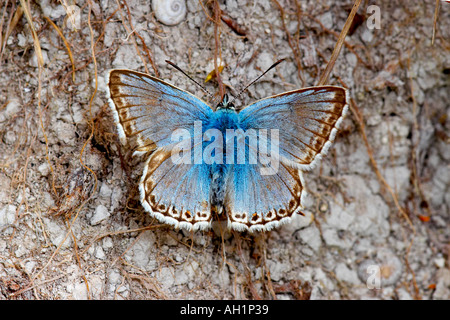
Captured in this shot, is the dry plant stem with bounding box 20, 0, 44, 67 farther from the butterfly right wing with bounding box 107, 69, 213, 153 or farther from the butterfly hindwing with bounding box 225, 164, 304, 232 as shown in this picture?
the butterfly hindwing with bounding box 225, 164, 304, 232

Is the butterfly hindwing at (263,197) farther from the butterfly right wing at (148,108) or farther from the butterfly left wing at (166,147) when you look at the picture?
the butterfly right wing at (148,108)

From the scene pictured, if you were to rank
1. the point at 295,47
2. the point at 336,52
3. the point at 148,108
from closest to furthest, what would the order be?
the point at 148,108
the point at 336,52
the point at 295,47

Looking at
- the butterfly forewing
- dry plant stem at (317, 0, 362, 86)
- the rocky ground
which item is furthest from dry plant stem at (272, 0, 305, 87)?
the butterfly forewing

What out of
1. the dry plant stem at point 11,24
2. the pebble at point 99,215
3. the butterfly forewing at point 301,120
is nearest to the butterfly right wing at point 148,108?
the butterfly forewing at point 301,120

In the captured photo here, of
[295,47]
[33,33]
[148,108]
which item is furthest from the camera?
[295,47]

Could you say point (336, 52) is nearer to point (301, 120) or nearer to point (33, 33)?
point (301, 120)

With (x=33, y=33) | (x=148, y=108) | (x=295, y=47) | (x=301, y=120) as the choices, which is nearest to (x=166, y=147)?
(x=148, y=108)

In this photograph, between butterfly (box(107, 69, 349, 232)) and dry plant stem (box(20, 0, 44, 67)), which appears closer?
butterfly (box(107, 69, 349, 232))
